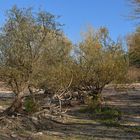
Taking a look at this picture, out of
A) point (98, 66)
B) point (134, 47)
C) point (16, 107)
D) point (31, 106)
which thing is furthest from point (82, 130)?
point (134, 47)

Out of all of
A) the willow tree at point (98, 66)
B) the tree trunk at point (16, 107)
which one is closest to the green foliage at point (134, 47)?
the willow tree at point (98, 66)

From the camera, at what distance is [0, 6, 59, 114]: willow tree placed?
1912 centimetres

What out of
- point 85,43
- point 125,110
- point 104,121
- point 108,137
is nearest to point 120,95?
point 85,43

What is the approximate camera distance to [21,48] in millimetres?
19094

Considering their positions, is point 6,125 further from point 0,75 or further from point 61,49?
point 61,49

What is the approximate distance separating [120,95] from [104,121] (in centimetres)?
1502

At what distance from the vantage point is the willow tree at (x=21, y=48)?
1912 cm

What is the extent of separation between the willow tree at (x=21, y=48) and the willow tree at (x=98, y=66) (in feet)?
31.1

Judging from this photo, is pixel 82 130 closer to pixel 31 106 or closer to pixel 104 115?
pixel 31 106

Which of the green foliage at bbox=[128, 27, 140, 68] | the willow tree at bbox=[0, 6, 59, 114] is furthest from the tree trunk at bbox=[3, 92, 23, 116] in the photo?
the green foliage at bbox=[128, 27, 140, 68]

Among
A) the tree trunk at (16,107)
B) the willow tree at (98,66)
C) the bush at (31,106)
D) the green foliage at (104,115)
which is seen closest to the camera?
the tree trunk at (16,107)

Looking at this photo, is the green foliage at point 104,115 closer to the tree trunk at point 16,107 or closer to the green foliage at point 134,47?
the tree trunk at point 16,107

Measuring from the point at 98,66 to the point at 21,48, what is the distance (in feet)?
35.5

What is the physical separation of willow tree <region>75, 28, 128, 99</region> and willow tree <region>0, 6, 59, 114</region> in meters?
9.49
